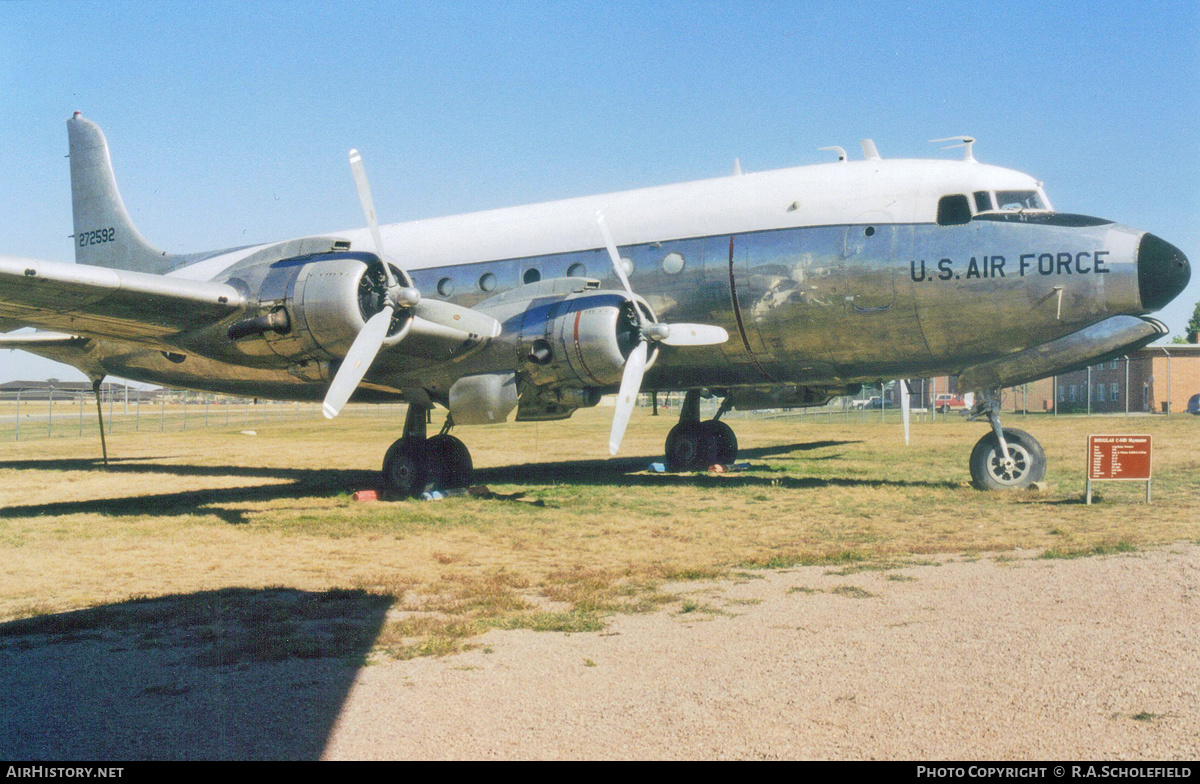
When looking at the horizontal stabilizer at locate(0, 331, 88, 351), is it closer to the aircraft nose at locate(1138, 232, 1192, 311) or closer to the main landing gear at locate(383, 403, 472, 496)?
the main landing gear at locate(383, 403, 472, 496)

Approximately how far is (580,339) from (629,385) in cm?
88

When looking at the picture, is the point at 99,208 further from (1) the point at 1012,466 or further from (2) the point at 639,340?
(1) the point at 1012,466

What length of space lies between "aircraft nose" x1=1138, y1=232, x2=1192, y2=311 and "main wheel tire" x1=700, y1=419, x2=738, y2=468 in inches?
334

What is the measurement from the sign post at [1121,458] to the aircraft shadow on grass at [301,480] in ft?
8.25

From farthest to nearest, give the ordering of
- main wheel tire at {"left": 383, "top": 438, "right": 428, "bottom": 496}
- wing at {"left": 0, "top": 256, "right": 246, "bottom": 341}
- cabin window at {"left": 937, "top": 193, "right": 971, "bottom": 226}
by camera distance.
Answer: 1. main wheel tire at {"left": 383, "top": 438, "right": 428, "bottom": 496}
2. cabin window at {"left": 937, "top": 193, "right": 971, "bottom": 226}
3. wing at {"left": 0, "top": 256, "right": 246, "bottom": 341}

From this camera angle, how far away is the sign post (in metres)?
12.4

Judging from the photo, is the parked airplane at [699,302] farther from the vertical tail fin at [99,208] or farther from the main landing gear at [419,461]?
the vertical tail fin at [99,208]

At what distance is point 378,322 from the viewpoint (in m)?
11.8

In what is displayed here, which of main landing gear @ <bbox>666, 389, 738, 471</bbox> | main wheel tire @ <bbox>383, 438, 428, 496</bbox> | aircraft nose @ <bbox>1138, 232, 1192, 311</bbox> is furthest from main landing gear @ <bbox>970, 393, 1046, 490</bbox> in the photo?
main wheel tire @ <bbox>383, 438, 428, 496</bbox>

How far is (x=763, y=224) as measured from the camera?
1313cm

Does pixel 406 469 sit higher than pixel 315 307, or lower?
lower

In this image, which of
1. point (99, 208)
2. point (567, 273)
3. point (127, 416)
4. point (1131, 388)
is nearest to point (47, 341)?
point (99, 208)

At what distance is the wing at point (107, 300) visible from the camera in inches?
429
